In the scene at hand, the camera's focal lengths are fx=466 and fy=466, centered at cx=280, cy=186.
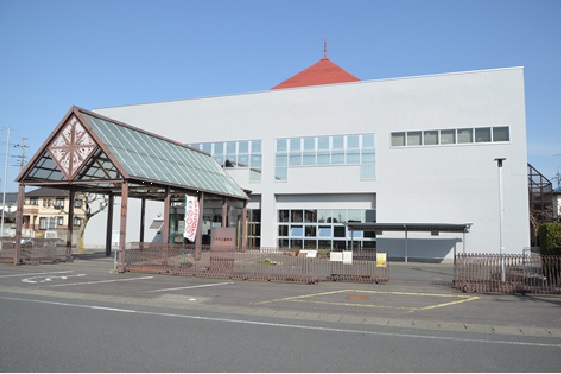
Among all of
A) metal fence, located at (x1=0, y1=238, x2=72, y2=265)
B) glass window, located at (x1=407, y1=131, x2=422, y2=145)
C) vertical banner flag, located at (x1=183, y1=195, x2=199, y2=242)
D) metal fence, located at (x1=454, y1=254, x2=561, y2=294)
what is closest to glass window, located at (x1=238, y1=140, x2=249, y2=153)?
glass window, located at (x1=407, y1=131, x2=422, y2=145)

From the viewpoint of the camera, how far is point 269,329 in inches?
358

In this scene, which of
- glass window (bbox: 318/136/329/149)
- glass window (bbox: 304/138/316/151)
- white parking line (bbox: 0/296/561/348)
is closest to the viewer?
white parking line (bbox: 0/296/561/348)

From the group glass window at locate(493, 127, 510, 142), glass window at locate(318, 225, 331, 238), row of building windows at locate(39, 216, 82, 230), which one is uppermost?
glass window at locate(493, 127, 510, 142)

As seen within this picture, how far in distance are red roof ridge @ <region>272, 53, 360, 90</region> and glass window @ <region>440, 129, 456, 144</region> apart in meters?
18.0

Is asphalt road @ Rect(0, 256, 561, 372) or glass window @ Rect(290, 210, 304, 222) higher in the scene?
glass window @ Rect(290, 210, 304, 222)

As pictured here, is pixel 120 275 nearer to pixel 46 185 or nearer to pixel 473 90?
pixel 46 185

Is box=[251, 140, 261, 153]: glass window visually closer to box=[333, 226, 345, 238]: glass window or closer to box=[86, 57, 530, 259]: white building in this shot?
box=[86, 57, 530, 259]: white building

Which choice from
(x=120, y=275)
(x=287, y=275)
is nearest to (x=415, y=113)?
(x=287, y=275)

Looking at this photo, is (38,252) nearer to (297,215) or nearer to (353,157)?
(297,215)

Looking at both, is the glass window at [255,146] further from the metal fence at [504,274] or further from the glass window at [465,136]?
the metal fence at [504,274]

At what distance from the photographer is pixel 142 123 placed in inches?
1587

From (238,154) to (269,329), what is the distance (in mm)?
28394

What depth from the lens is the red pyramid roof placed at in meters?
48.4

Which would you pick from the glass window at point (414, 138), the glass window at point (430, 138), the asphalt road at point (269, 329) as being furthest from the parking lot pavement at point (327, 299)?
the glass window at point (414, 138)
